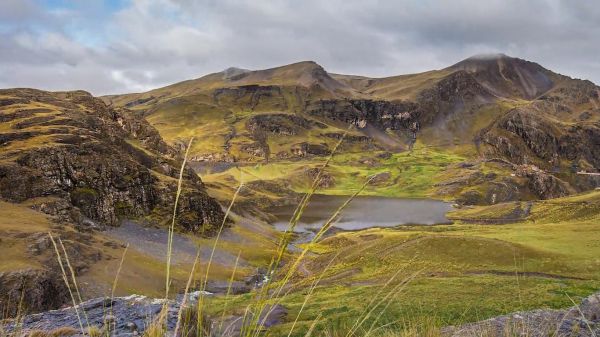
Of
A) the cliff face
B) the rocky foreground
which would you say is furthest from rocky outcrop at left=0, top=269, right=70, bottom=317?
the rocky foreground

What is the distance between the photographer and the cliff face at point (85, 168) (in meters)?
66.9

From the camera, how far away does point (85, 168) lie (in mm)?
73438

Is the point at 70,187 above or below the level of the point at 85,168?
below

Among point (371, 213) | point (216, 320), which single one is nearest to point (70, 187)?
point (216, 320)

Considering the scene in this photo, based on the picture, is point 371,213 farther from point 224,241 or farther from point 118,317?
point 118,317

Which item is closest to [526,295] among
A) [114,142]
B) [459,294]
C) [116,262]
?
[459,294]

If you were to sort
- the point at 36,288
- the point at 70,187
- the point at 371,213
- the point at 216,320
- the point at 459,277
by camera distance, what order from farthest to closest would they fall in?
the point at 371,213 < the point at 70,187 < the point at 36,288 < the point at 459,277 < the point at 216,320

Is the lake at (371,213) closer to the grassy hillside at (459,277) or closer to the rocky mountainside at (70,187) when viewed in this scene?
the rocky mountainside at (70,187)

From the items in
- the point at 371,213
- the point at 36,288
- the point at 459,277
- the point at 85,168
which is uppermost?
the point at 85,168

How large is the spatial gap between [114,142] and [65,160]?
50.6 feet

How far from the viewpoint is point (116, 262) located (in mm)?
54562

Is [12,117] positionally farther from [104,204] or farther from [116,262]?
[116,262]

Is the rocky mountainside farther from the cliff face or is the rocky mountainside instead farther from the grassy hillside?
the grassy hillside

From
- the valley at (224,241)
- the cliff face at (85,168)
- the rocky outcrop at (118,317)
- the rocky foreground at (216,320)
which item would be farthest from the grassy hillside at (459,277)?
the cliff face at (85,168)
